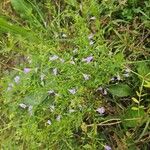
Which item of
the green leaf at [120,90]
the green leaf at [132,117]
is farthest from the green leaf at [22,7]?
the green leaf at [132,117]

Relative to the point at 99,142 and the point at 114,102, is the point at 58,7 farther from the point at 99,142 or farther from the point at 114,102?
the point at 99,142

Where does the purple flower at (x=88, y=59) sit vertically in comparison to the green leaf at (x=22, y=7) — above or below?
below

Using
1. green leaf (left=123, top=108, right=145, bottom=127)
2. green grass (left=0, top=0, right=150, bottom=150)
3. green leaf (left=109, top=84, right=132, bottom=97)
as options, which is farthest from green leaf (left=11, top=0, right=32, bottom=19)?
green leaf (left=123, top=108, right=145, bottom=127)

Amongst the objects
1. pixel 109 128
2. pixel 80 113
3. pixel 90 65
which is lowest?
pixel 109 128

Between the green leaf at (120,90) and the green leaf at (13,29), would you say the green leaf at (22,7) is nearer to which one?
the green leaf at (13,29)

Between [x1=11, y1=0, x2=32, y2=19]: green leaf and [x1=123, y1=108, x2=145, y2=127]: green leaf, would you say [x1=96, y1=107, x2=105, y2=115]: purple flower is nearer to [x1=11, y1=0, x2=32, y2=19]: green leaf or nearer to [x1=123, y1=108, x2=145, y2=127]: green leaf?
[x1=123, y1=108, x2=145, y2=127]: green leaf

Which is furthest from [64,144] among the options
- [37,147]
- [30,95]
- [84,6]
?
[84,6]

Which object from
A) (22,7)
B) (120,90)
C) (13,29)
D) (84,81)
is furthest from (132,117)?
(22,7)
